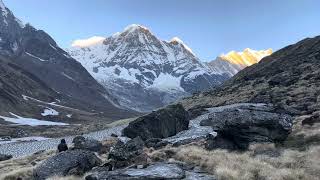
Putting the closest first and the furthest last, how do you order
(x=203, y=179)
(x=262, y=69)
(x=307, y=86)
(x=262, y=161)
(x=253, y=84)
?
(x=203, y=179) → (x=262, y=161) → (x=307, y=86) → (x=253, y=84) → (x=262, y=69)

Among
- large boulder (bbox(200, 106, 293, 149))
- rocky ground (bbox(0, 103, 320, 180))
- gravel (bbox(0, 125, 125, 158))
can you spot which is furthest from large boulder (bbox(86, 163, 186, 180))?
gravel (bbox(0, 125, 125, 158))

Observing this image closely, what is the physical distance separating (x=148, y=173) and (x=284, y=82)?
304 feet

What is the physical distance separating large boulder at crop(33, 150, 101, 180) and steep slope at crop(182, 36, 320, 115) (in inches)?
1370

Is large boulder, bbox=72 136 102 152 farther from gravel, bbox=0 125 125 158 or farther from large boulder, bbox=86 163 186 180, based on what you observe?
gravel, bbox=0 125 125 158


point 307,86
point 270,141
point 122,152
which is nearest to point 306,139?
point 270,141

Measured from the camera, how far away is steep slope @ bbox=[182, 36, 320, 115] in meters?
89.0

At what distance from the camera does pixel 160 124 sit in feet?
226

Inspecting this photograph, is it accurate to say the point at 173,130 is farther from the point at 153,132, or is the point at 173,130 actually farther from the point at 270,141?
the point at 270,141

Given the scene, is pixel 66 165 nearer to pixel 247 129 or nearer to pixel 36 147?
pixel 247 129

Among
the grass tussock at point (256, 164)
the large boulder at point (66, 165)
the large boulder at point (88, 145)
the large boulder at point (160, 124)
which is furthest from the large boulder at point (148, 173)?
the large boulder at point (160, 124)

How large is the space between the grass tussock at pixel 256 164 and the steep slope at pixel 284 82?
33.8 metres

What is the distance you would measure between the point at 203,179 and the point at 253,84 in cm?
10830

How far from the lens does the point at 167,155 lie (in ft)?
97.2

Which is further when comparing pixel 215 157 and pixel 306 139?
pixel 306 139
